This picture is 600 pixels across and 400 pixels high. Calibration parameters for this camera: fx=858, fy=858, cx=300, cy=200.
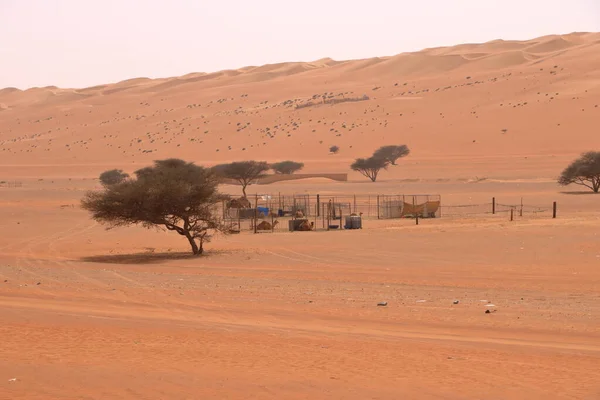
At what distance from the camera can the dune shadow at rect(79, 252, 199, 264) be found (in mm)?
26828

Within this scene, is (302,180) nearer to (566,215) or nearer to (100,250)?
(566,215)

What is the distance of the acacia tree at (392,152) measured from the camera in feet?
252

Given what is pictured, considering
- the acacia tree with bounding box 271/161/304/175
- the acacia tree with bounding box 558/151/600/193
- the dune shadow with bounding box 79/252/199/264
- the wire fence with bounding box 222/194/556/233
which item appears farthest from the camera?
the acacia tree with bounding box 271/161/304/175

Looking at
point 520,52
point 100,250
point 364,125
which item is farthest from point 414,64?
point 100,250

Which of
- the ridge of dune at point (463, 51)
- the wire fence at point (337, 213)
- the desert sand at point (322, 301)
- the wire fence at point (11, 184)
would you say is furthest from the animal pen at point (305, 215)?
the ridge of dune at point (463, 51)

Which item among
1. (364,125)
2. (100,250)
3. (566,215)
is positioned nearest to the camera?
(100,250)

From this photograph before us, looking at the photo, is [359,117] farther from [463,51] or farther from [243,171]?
[463,51]

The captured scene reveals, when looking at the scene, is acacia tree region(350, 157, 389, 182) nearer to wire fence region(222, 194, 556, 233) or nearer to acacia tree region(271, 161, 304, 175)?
acacia tree region(271, 161, 304, 175)

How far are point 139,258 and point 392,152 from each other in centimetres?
5333

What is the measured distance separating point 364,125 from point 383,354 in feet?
293

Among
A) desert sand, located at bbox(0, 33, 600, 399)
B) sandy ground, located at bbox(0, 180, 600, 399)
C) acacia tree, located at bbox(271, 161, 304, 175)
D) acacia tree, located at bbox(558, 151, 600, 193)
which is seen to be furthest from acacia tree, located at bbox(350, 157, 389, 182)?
sandy ground, located at bbox(0, 180, 600, 399)

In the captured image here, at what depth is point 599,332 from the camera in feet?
44.6

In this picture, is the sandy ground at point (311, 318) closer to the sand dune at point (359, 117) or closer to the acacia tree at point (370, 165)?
the acacia tree at point (370, 165)

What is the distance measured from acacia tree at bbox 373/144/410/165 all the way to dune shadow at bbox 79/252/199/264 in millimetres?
48567
